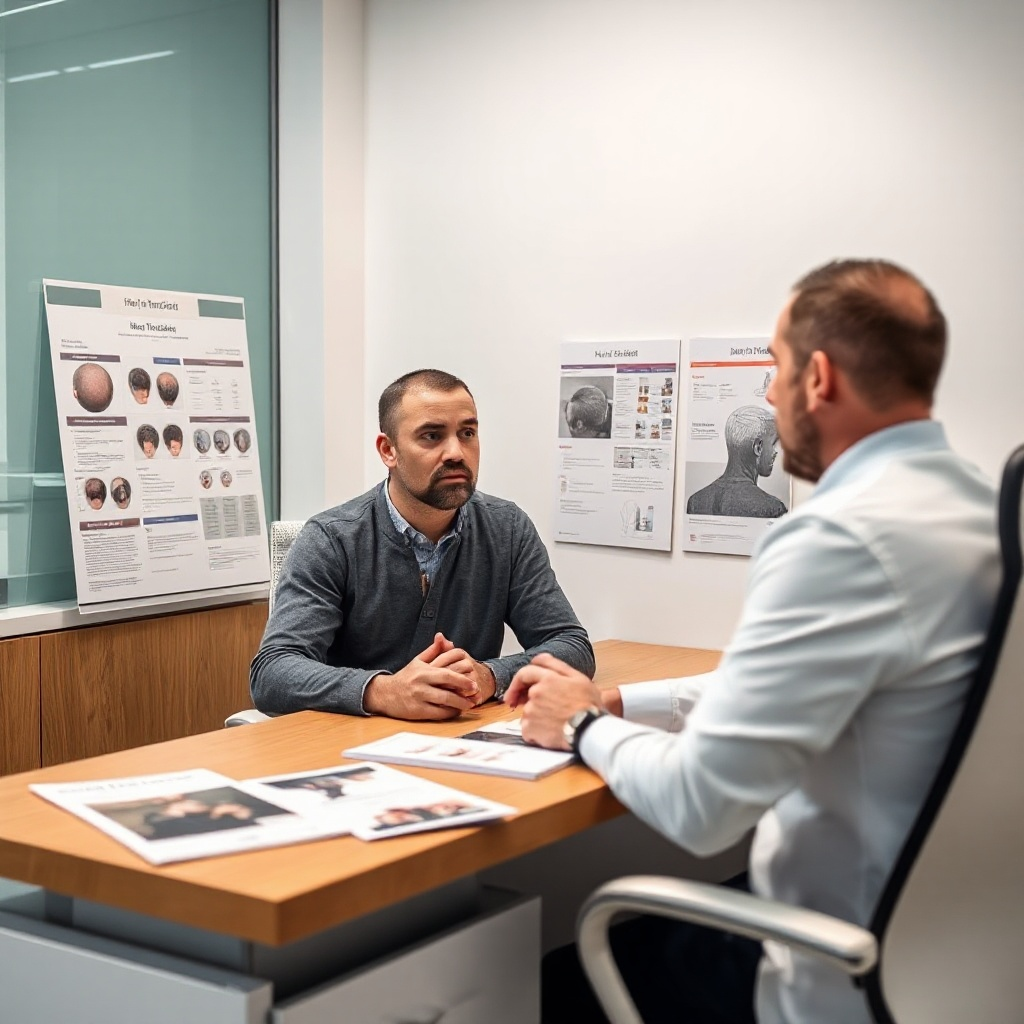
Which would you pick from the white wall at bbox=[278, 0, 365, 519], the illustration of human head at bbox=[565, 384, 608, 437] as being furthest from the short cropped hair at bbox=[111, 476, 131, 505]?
the illustration of human head at bbox=[565, 384, 608, 437]

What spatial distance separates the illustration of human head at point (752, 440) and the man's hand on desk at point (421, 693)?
1.44 metres

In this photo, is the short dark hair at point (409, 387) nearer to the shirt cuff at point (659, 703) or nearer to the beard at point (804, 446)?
the shirt cuff at point (659, 703)

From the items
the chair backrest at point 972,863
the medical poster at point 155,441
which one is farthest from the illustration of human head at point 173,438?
the chair backrest at point 972,863

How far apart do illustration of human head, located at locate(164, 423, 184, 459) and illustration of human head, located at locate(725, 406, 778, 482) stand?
1584mm

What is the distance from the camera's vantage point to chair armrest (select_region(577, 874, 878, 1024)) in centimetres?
133

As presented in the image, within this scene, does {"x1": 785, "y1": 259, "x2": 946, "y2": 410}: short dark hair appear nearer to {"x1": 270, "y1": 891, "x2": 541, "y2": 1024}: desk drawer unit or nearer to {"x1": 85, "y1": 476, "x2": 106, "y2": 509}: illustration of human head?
{"x1": 270, "y1": 891, "x2": 541, "y2": 1024}: desk drawer unit

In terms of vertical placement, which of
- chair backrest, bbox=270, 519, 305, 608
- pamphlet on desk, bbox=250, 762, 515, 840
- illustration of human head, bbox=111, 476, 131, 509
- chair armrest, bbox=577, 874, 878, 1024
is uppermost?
illustration of human head, bbox=111, 476, 131, 509

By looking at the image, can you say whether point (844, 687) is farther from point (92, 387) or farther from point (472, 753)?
point (92, 387)

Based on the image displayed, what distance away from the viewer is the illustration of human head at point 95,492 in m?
3.48

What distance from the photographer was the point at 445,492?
9.16 feet

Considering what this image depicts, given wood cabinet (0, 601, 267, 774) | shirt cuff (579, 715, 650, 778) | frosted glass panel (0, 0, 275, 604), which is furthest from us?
frosted glass panel (0, 0, 275, 604)

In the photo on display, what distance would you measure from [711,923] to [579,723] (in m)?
0.50

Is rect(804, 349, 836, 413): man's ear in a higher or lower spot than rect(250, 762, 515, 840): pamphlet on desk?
higher

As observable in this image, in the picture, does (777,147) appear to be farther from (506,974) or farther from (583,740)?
(506,974)
